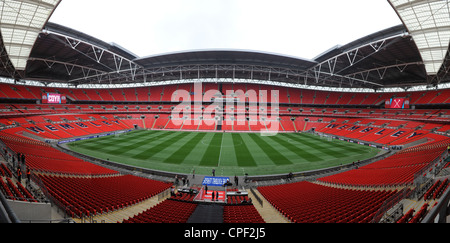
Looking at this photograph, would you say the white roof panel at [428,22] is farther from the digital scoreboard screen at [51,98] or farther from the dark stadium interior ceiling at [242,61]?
the digital scoreboard screen at [51,98]

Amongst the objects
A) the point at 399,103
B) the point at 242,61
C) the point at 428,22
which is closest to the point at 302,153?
the point at 428,22

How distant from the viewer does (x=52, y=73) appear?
153 feet

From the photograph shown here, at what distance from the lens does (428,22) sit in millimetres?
19266

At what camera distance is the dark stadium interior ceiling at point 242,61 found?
2681cm

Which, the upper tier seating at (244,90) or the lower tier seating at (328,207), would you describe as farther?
the upper tier seating at (244,90)

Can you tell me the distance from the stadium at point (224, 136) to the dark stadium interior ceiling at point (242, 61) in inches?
13.8

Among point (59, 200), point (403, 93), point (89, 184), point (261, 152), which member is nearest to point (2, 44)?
point (89, 184)

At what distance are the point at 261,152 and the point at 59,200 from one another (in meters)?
23.2

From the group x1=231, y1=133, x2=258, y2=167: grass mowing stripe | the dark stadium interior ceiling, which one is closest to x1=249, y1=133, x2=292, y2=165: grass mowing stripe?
x1=231, y1=133, x2=258, y2=167: grass mowing stripe

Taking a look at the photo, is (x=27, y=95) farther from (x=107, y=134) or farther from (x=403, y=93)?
(x=403, y=93)

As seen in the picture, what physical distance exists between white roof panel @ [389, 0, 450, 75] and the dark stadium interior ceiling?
0.80 feet

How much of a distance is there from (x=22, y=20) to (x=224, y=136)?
34365mm

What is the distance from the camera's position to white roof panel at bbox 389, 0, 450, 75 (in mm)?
17453

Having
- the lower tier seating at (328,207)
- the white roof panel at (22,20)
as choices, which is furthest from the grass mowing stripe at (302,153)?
the white roof panel at (22,20)
